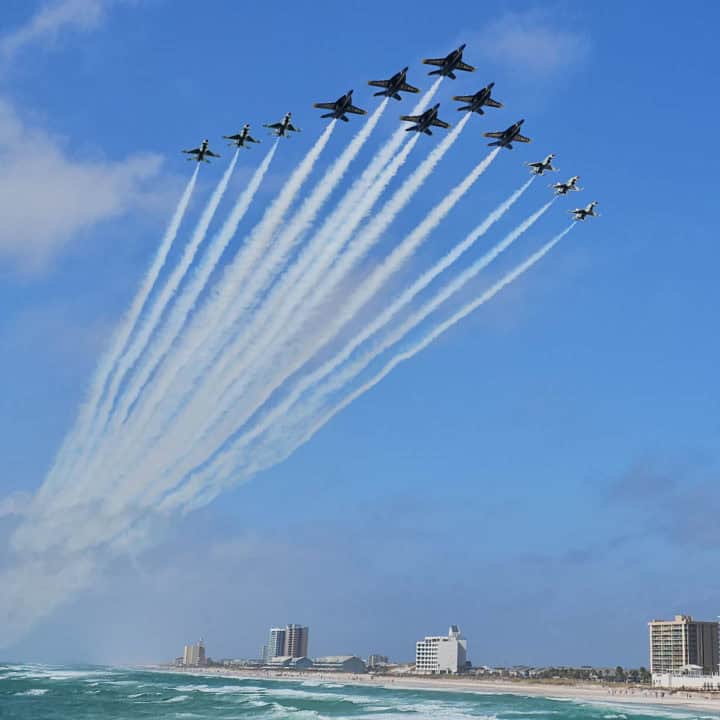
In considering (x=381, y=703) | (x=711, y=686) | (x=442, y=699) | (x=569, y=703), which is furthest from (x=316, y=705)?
(x=711, y=686)

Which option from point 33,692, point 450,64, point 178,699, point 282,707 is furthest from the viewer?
point 33,692

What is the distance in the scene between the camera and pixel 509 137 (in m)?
Result: 89.4

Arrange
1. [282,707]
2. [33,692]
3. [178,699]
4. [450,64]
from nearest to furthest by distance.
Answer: [450,64] < [282,707] < [178,699] < [33,692]

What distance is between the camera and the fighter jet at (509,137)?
88.8m

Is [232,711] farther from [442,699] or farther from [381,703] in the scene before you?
[442,699]

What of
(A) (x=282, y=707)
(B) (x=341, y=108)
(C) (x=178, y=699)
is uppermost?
(B) (x=341, y=108)

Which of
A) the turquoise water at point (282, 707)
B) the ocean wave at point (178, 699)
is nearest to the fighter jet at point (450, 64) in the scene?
the turquoise water at point (282, 707)

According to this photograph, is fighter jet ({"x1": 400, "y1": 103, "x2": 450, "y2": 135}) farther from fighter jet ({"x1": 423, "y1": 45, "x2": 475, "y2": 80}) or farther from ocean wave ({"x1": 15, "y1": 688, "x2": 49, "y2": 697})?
ocean wave ({"x1": 15, "y1": 688, "x2": 49, "y2": 697})

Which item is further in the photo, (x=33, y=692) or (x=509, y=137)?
(x=33, y=692)

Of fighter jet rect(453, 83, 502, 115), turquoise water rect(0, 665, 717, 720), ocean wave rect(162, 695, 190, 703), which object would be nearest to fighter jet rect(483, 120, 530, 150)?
fighter jet rect(453, 83, 502, 115)

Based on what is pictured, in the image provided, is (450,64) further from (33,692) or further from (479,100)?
(33,692)

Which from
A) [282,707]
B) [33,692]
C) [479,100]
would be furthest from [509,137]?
[33,692]

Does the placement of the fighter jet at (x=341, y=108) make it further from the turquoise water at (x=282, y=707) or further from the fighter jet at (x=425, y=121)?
the turquoise water at (x=282, y=707)

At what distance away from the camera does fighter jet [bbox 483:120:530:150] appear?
88750 mm
